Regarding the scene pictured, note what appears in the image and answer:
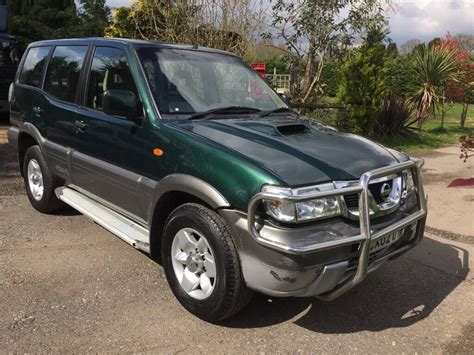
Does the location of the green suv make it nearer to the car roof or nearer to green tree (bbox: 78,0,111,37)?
the car roof

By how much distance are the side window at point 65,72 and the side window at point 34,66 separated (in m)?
0.26

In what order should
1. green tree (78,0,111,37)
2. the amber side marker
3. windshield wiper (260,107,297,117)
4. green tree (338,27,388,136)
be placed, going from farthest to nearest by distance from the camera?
green tree (78,0,111,37)
green tree (338,27,388,136)
windshield wiper (260,107,297,117)
the amber side marker

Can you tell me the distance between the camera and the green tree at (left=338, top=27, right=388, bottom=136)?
35.7 feet

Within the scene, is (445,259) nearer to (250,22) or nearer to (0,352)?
(0,352)

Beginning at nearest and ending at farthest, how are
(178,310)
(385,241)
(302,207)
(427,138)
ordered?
1. (302,207)
2. (385,241)
3. (178,310)
4. (427,138)

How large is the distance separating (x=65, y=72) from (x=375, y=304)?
12.4 feet

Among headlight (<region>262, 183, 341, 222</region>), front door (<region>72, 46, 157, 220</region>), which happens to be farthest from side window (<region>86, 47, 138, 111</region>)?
headlight (<region>262, 183, 341, 222</region>)

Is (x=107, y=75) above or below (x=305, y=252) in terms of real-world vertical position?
above

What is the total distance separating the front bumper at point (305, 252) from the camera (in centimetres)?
292

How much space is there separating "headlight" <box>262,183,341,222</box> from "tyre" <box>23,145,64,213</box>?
333 centimetres

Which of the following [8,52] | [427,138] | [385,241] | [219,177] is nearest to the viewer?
[219,177]

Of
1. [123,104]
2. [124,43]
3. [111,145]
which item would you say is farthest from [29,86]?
[123,104]

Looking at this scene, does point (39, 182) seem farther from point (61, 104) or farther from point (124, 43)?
point (124, 43)

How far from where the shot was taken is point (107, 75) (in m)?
4.50
